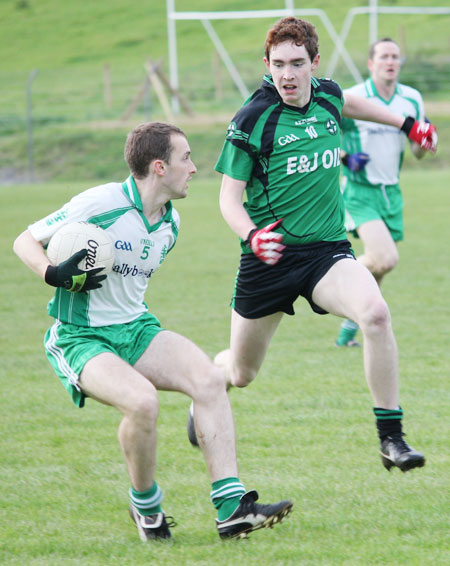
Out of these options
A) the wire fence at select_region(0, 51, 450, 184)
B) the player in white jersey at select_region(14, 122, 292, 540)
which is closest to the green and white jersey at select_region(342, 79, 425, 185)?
the player in white jersey at select_region(14, 122, 292, 540)

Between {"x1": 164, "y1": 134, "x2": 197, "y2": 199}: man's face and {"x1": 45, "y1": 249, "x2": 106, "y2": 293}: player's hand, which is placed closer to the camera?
{"x1": 45, "y1": 249, "x2": 106, "y2": 293}: player's hand

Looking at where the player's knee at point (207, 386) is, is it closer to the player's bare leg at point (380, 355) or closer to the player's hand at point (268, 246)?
the player's hand at point (268, 246)

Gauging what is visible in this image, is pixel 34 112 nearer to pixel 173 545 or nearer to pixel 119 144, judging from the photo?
pixel 119 144

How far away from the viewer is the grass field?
13.4ft

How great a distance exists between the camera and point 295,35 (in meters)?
4.89

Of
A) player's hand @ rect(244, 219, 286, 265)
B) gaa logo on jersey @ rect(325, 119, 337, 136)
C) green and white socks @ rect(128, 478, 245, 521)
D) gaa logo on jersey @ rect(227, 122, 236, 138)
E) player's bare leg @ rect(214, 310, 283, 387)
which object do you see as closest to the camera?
green and white socks @ rect(128, 478, 245, 521)

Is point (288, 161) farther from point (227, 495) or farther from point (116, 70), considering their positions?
point (116, 70)

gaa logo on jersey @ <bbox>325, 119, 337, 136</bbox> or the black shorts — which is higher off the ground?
gaa logo on jersey @ <bbox>325, 119, 337, 136</bbox>

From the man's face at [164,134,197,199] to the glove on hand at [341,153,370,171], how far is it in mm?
3837

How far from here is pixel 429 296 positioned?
9.91m

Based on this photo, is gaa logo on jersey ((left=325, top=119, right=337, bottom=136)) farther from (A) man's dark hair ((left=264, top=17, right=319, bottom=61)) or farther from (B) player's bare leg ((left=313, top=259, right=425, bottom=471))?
(B) player's bare leg ((left=313, top=259, right=425, bottom=471))

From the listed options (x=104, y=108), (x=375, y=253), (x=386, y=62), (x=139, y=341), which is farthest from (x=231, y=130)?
(x=104, y=108)

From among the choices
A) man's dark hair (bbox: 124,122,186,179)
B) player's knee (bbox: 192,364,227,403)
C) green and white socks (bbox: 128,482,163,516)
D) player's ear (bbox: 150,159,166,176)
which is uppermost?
man's dark hair (bbox: 124,122,186,179)

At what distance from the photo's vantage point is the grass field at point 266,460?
4.07m
